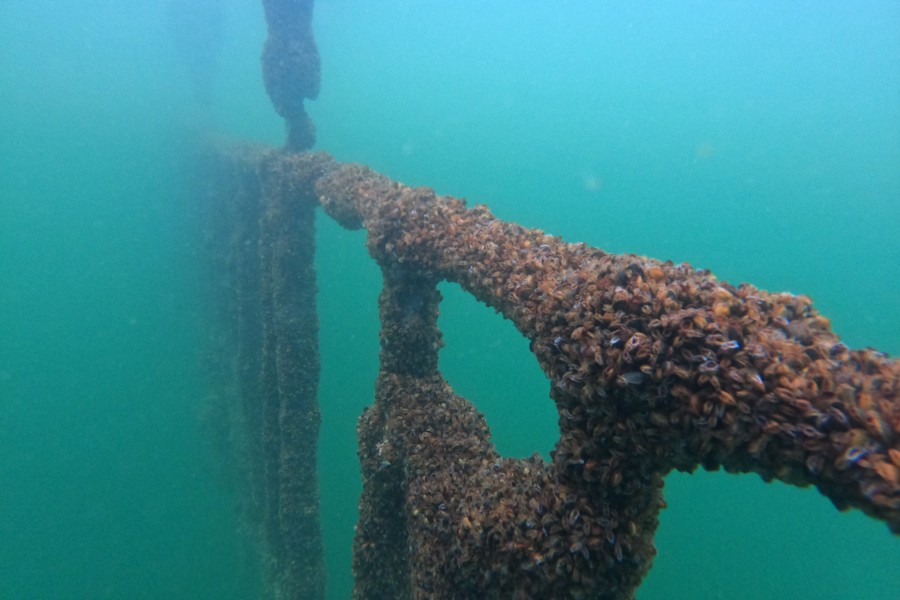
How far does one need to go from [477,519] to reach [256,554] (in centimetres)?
1350

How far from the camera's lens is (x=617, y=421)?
8.13 ft

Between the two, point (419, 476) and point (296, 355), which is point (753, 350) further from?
point (296, 355)

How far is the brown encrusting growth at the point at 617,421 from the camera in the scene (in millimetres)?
1871

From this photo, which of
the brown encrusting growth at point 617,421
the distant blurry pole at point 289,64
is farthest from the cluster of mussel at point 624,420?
the distant blurry pole at point 289,64

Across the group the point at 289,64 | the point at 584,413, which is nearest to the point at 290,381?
the point at 584,413

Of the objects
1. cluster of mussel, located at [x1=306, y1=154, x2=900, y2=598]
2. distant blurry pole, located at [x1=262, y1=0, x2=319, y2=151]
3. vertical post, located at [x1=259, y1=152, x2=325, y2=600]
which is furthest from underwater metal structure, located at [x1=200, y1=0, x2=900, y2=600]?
distant blurry pole, located at [x1=262, y1=0, x2=319, y2=151]

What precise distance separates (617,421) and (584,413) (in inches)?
8.7

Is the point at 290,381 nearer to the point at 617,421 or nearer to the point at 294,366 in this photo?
the point at 294,366

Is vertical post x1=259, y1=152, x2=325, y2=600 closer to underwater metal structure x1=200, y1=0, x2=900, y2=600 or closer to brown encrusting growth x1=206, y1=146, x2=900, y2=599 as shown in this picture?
Result: underwater metal structure x1=200, y1=0, x2=900, y2=600

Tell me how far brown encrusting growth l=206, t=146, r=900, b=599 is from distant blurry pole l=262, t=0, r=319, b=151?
9154 millimetres

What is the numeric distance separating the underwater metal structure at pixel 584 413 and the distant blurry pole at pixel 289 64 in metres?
7.73

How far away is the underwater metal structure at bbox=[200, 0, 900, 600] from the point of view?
6.27 feet

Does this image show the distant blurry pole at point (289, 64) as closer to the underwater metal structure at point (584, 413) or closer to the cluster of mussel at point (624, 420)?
the underwater metal structure at point (584, 413)

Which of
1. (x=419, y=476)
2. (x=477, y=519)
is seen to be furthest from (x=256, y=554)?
(x=477, y=519)
